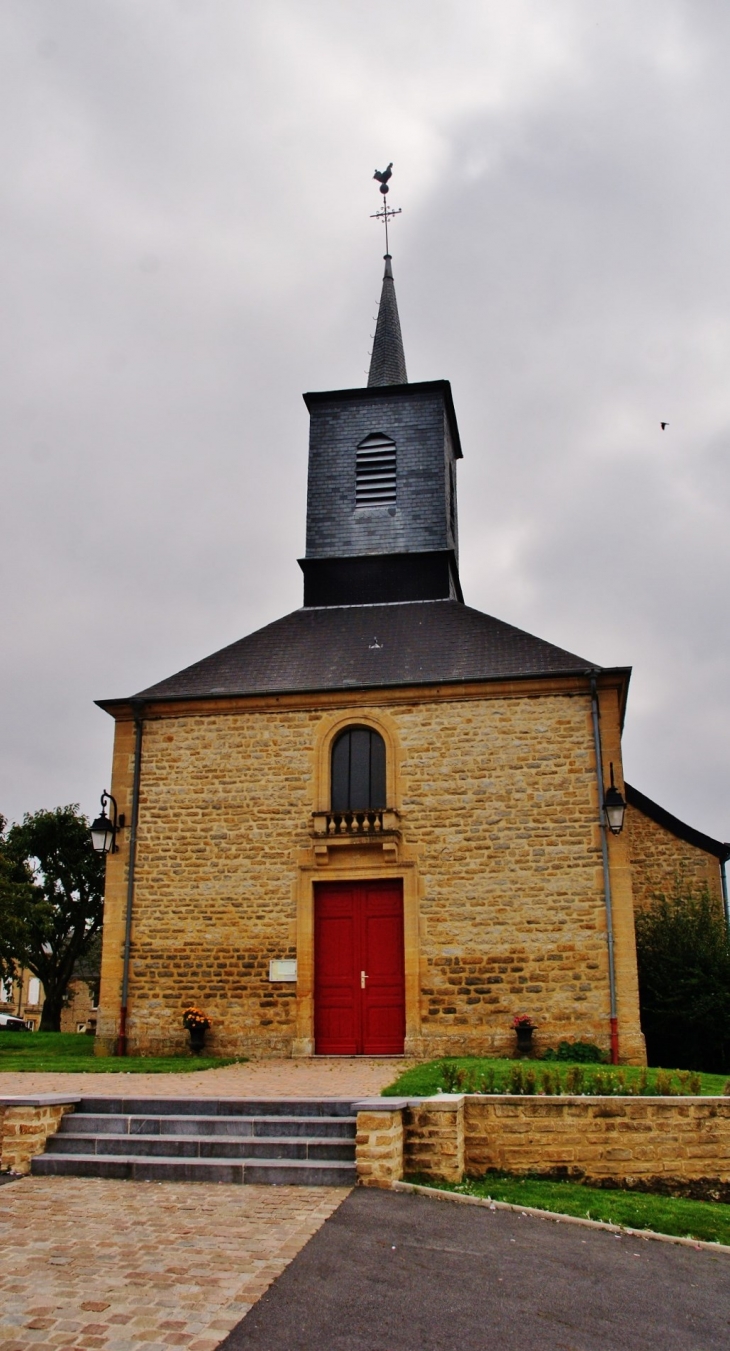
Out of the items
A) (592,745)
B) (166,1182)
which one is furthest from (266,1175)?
(592,745)

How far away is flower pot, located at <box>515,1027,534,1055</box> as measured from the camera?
41.4 feet

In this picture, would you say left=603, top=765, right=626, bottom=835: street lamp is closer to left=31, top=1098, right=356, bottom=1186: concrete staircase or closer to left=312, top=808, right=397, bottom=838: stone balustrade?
left=312, top=808, right=397, bottom=838: stone balustrade

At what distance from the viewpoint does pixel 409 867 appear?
1370 cm

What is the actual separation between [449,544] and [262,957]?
7.68 meters

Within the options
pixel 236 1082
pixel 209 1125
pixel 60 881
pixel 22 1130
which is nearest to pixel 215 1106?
pixel 209 1125

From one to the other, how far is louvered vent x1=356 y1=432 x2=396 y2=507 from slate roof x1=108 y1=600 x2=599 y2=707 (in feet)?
7.22

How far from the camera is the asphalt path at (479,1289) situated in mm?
4281

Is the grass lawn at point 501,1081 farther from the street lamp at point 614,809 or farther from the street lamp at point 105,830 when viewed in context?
the street lamp at point 105,830

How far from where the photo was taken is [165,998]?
45.3 feet

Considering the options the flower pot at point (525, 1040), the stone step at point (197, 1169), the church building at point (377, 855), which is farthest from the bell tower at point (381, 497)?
the stone step at point (197, 1169)

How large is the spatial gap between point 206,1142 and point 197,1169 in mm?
239

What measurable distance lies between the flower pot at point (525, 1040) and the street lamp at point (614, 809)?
2.76m

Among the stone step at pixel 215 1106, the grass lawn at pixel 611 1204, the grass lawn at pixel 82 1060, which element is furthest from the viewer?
the grass lawn at pixel 82 1060

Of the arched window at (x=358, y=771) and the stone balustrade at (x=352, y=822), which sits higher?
the arched window at (x=358, y=771)
